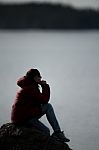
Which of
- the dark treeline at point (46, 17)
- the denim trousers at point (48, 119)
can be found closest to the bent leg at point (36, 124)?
the denim trousers at point (48, 119)

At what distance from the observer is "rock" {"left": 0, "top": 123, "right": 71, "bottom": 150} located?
8.30 meters

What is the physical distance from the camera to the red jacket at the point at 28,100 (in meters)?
8.43

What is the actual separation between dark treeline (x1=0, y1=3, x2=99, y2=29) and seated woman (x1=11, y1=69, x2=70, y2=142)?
3186 cm

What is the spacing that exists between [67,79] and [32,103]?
12.2 metres

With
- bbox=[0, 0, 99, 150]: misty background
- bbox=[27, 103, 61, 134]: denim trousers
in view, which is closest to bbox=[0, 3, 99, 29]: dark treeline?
bbox=[0, 0, 99, 150]: misty background

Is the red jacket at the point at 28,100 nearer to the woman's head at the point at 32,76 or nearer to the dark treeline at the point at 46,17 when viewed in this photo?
the woman's head at the point at 32,76

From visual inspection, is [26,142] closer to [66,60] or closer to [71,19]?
[66,60]

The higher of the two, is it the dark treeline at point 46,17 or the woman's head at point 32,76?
the dark treeline at point 46,17

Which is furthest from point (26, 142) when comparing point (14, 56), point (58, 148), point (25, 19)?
point (25, 19)

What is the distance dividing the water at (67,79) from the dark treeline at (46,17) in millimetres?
1557

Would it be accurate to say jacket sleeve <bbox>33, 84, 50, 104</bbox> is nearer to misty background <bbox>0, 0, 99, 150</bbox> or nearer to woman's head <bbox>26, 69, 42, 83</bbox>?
woman's head <bbox>26, 69, 42, 83</bbox>

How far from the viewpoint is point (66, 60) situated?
29.2 m

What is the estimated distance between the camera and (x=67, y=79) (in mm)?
20594

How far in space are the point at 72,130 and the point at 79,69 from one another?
12957 mm
